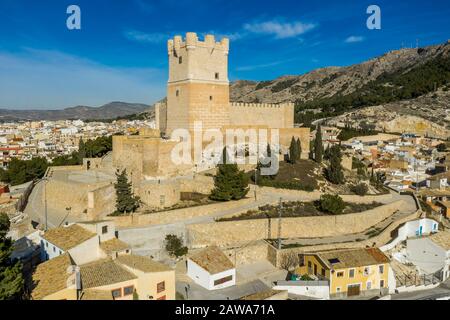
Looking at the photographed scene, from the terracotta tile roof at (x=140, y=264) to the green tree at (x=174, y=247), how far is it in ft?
6.53

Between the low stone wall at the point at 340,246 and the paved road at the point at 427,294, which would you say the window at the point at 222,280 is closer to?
the low stone wall at the point at 340,246

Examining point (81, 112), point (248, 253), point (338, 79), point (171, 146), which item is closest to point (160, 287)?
point (248, 253)

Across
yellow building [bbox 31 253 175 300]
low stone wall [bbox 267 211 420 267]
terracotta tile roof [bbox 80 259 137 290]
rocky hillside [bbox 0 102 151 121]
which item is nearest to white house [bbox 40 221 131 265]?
yellow building [bbox 31 253 175 300]

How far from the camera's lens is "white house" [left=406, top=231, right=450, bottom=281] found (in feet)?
58.3

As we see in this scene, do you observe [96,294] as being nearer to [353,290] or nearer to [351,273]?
[351,273]

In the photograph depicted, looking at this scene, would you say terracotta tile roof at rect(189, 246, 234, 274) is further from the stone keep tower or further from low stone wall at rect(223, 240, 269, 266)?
the stone keep tower

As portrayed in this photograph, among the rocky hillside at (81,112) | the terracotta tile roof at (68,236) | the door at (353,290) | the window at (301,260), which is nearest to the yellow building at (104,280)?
the terracotta tile roof at (68,236)

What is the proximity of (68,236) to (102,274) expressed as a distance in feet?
8.78

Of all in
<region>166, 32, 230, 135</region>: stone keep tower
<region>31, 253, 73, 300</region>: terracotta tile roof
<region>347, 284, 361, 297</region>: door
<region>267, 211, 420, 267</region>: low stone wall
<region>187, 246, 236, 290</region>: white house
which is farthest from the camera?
<region>166, 32, 230, 135</region>: stone keep tower

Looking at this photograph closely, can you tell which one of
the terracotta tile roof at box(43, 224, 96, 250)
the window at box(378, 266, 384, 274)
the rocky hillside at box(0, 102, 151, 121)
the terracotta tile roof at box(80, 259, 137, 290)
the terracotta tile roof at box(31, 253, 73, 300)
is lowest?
the window at box(378, 266, 384, 274)

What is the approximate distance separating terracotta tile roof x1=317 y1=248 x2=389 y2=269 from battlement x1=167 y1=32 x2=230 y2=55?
12561 mm
